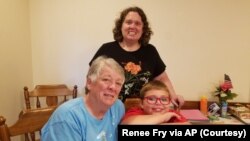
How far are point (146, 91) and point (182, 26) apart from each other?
144 cm

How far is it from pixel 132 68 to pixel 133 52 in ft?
0.37

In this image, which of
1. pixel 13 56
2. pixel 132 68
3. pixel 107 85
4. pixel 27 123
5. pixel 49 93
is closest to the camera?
pixel 107 85

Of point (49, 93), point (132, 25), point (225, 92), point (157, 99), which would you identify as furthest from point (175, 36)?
point (157, 99)

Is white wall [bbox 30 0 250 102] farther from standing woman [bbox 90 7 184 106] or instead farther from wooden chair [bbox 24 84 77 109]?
standing woman [bbox 90 7 184 106]

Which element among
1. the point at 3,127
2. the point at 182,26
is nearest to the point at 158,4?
the point at 182,26

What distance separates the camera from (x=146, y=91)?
38.0 inches

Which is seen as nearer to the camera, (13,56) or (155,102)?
(155,102)

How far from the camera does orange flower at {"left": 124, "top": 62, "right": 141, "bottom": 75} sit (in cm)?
167

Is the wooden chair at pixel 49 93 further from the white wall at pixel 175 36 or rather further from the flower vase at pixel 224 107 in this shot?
the flower vase at pixel 224 107

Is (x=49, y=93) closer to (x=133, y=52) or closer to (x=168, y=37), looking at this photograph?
(x=133, y=52)

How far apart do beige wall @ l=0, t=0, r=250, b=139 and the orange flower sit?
26.7 inches

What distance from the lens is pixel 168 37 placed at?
7.54ft

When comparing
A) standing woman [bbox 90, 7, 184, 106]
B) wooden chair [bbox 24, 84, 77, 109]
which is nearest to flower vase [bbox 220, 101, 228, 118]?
standing woman [bbox 90, 7, 184, 106]

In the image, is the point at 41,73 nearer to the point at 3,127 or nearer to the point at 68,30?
the point at 68,30
